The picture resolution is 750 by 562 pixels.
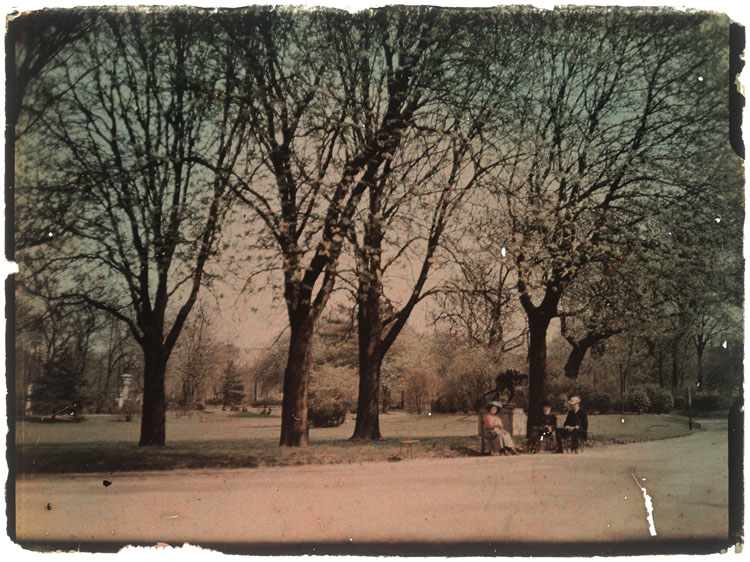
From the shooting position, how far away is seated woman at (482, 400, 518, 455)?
18.1ft

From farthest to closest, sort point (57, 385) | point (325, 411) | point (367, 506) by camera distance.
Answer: point (325, 411) → point (57, 385) → point (367, 506)

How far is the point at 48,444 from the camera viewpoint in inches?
207

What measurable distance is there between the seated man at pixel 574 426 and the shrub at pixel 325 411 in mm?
1624

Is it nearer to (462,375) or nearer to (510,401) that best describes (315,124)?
(462,375)

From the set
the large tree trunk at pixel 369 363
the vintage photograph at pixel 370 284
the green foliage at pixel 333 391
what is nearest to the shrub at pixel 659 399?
the vintage photograph at pixel 370 284

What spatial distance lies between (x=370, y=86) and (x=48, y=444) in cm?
342

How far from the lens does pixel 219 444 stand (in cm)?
531

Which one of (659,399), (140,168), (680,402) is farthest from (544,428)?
(140,168)

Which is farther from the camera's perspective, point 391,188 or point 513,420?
point 513,420

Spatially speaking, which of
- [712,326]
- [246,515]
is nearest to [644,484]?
[712,326]

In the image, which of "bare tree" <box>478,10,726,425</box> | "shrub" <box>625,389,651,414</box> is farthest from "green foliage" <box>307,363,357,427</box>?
"shrub" <box>625,389,651,414</box>

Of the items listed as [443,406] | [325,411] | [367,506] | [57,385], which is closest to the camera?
[367,506]

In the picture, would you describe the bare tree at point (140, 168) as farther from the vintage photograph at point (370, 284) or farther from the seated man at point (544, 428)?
the seated man at point (544, 428)

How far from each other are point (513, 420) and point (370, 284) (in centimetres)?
148
